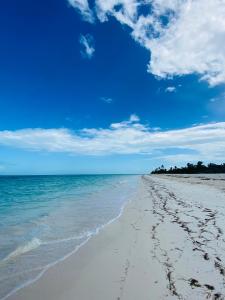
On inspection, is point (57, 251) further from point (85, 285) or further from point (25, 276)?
point (85, 285)

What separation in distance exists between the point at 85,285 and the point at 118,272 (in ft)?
2.88

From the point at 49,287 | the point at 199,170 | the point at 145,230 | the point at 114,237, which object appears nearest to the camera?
the point at 49,287

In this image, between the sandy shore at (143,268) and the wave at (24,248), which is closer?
the sandy shore at (143,268)

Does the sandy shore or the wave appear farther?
the wave

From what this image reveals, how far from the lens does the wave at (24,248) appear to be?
7.37 meters

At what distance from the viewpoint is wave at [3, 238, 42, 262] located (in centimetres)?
737

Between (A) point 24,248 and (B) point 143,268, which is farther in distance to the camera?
(A) point 24,248

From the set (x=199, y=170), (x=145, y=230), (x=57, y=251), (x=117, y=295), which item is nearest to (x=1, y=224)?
(x=57, y=251)

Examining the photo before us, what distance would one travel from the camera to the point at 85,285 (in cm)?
529

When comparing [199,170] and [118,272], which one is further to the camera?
[199,170]

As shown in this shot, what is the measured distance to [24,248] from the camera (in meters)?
8.09

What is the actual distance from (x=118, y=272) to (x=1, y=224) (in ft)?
27.1

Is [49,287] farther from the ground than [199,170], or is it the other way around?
[199,170]

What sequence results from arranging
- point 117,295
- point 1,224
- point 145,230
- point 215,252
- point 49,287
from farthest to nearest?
point 1,224 < point 145,230 < point 215,252 < point 49,287 < point 117,295
